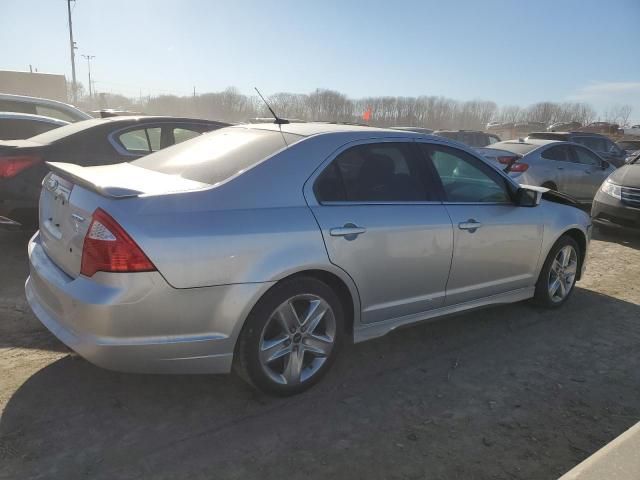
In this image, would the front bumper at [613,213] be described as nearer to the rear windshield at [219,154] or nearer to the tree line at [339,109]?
the rear windshield at [219,154]

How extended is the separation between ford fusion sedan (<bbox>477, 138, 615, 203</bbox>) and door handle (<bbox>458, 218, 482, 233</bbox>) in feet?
19.3

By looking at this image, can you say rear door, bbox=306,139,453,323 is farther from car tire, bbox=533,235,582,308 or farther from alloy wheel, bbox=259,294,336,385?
car tire, bbox=533,235,582,308

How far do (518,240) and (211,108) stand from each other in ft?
210

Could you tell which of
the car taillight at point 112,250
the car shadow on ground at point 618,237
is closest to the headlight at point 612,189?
the car shadow on ground at point 618,237

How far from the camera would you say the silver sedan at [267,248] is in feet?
8.48

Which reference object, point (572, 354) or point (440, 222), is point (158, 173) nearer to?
point (440, 222)

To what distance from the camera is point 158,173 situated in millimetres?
3281

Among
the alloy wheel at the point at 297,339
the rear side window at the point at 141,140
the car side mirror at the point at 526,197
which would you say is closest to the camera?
the alloy wheel at the point at 297,339

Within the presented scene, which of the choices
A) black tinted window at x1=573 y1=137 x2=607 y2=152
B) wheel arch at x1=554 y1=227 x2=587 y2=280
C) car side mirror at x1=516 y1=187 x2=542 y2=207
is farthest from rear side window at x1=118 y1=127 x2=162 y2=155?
black tinted window at x1=573 y1=137 x2=607 y2=152

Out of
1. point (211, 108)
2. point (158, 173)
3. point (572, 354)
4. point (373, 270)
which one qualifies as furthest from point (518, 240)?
point (211, 108)

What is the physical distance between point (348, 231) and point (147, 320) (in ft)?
4.13

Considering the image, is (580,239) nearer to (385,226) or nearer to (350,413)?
(385,226)

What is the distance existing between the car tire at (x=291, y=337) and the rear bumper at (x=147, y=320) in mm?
108

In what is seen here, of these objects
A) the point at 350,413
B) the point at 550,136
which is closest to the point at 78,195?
the point at 350,413
